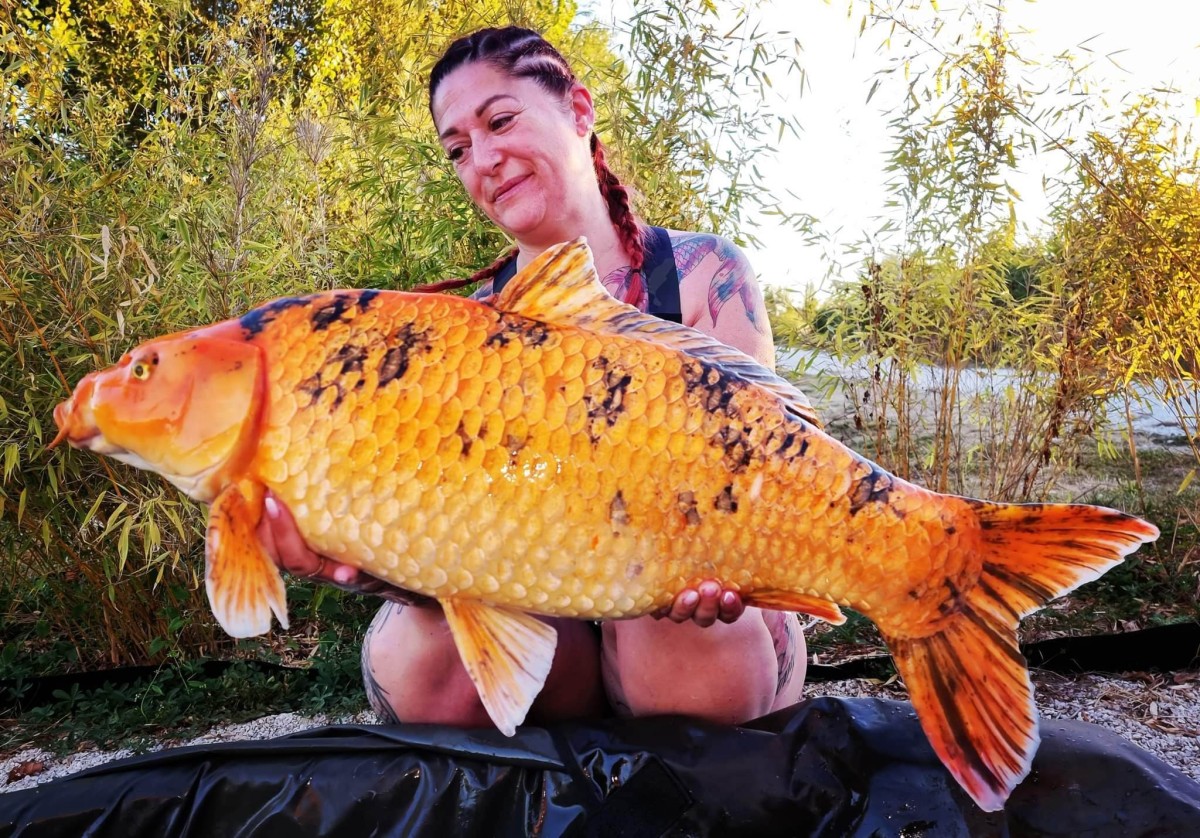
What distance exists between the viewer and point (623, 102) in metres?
2.85

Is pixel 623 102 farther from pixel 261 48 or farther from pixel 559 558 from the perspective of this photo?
pixel 559 558

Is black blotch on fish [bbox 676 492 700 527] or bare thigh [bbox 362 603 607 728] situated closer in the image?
black blotch on fish [bbox 676 492 700 527]

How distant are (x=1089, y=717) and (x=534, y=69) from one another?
189 cm

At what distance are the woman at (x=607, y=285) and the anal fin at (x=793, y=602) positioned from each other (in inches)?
13.8

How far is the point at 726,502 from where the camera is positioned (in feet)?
3.55

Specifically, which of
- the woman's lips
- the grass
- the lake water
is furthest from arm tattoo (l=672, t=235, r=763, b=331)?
the grass

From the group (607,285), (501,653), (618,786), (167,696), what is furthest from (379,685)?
(167,696)

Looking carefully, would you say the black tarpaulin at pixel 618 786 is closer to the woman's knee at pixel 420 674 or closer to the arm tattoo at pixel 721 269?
the woman's knee at pixel 420 674

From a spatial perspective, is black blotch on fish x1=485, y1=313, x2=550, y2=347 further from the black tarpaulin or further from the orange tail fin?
the black tarpaulin

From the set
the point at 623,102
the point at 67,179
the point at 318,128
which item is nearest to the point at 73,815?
the point at 67,179

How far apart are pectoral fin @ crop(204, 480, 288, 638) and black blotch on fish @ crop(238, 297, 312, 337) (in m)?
0.19

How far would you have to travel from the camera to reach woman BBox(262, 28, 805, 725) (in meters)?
1.53

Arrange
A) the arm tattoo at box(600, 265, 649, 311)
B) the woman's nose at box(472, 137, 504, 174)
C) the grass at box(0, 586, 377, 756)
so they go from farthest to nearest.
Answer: the grass at box(0, 586, 377, 756) → the arm tattoo at box(600, 265, 649, 311) → the woman's nose at box(472, 137, 504, 174)

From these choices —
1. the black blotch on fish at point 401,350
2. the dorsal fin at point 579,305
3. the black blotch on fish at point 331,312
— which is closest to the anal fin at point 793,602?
the dorsal fin at point 579,305
